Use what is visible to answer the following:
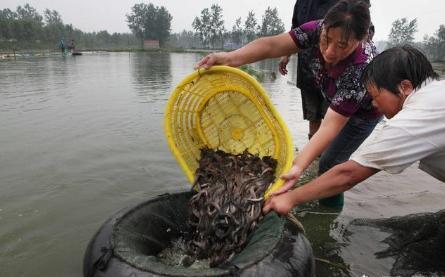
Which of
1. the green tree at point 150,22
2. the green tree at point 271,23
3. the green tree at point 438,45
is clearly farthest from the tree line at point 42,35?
the green tree at point 438,45

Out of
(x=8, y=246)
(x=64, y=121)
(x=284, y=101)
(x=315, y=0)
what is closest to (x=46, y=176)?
(x=8, y=246)

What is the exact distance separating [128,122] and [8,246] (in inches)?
203

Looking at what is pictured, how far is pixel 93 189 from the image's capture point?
4.95 metres

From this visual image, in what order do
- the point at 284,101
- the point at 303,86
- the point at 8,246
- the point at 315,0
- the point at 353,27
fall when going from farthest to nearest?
the point at 284,101, the point at 303,86, the point at 315,0, the point at 8,246, the point at 353,27

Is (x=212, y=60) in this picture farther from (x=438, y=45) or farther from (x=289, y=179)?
(x=438, y=45)

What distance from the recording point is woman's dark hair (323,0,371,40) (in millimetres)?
2721

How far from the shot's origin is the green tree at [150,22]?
311ft

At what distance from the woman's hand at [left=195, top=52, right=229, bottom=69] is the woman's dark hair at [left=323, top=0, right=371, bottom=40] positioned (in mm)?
1014

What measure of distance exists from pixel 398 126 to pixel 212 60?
1.76 m

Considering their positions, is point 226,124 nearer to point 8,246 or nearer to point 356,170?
point 356,170

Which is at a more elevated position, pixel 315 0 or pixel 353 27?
pixel 315 0

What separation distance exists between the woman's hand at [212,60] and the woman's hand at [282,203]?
1.36 metres

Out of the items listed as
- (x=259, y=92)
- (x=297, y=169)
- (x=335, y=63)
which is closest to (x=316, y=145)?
(x=297, y=169)

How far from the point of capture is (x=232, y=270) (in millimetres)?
2217
